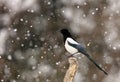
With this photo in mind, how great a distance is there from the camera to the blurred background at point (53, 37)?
13.5 meters

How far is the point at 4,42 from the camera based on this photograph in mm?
14156

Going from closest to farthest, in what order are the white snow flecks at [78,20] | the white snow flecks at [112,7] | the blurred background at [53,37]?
Result: the blurred background at [53,37], the white snow flecks at [78,20], the white snow flecks at [112,7]

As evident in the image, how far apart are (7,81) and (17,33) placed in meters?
1.17

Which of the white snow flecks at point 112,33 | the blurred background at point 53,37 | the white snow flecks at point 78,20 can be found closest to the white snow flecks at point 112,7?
the blurred background at point 53,37

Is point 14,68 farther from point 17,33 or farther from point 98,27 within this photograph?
point 98,27

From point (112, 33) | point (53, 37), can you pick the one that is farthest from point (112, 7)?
point (53, 37)

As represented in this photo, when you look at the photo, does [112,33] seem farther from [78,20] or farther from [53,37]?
[53,37]

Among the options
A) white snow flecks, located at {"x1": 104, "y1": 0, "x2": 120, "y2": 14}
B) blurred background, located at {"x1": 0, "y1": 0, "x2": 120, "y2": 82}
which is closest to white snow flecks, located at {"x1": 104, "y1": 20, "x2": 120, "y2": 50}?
blurred background, located at {"x1": 0, "y1": 0, "x2": 120, "y2": 82}

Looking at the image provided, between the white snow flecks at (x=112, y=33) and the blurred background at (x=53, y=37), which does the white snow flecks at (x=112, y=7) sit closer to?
the blurred background at (x=53, y=37)

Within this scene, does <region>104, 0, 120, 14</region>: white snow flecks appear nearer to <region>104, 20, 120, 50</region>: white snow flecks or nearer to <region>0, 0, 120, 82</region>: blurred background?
<region>0, 0, 120, 82</region>: blurred background

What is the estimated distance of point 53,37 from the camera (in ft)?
45.5

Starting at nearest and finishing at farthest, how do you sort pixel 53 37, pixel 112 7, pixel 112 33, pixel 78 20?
1. pixel 53 37
2. pixel 112 33
3. pixel 78 20
4. pixel 112 7

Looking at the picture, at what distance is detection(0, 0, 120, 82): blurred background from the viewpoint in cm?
1351

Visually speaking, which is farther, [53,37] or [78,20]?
[78,20]
